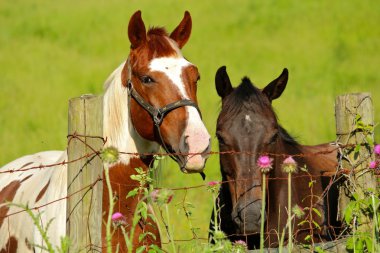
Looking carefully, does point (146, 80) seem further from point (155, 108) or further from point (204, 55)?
point (204, 55)

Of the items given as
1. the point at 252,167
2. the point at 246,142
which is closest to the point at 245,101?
the point at 246,142

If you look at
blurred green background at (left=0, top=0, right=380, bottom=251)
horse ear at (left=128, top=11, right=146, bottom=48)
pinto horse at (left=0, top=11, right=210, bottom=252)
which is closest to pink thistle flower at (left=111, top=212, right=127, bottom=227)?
pinto horse at (left=0, top=11, right=210, bottom=252)

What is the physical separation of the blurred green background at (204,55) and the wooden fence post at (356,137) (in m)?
4.88

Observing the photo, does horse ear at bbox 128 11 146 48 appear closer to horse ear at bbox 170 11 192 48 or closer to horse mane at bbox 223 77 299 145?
horse ear at bbox 170 11 192 48

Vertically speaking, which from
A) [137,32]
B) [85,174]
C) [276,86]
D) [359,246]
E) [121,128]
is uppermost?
[137,32]

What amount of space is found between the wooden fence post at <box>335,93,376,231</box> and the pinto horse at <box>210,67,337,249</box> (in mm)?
500

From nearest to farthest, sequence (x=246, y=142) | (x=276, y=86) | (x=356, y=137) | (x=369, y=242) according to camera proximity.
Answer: (x=369, y=242), (x=356, y=137), (x=246, y=142), (x=276, y=86)

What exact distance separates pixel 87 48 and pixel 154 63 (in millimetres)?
16810

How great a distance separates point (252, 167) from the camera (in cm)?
504

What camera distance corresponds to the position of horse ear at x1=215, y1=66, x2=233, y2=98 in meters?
5.85

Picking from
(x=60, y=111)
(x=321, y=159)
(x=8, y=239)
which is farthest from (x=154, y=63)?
(x=60, y=111)

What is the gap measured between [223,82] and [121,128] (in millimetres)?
1258

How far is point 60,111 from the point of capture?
49.5 feet

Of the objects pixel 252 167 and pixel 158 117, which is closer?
pixel 158 117
